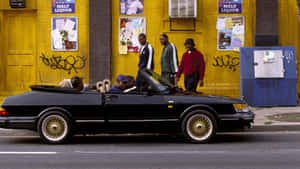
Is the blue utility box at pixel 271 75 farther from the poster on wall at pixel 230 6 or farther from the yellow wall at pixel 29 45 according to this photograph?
the yellow wall at pixel 29 45

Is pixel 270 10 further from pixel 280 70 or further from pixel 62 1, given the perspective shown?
pixel 62 1

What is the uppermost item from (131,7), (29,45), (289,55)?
(131,7)

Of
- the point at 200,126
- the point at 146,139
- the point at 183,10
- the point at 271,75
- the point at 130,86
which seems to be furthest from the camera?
the point at 183,10

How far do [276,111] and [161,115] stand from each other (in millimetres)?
4956

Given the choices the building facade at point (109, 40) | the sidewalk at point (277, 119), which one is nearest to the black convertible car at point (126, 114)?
the sidewalk at point (277, 119)

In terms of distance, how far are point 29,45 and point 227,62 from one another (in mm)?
5638

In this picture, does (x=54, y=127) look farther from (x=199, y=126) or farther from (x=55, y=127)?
(x=199, y=126)

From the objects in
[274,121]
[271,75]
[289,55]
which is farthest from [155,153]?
[289,55]

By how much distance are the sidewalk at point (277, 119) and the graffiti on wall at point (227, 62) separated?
5.98 feet

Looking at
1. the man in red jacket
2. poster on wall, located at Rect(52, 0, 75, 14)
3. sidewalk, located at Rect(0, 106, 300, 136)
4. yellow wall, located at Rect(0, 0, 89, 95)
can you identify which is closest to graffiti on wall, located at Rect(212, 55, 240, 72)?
sidewalk, located at Rect(0, 106, 300, 136)

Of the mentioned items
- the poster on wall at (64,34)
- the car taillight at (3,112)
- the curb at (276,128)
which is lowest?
the curb at (276,128)

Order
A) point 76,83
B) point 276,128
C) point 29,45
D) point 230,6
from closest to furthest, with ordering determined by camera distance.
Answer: point 76,83 → point 276,128 → point 230,6 → point 29,45

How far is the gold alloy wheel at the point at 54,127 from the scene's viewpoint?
8.10m

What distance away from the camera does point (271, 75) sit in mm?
12883
